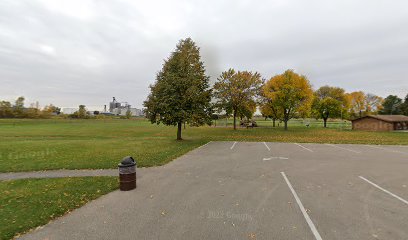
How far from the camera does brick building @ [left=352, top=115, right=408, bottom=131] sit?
4116 cm

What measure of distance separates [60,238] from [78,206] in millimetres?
1667

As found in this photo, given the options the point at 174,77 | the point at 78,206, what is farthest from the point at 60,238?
the point at 174,77

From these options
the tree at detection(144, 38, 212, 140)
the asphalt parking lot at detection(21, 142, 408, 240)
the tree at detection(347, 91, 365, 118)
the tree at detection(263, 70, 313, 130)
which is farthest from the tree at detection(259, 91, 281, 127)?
the tree at detection(347, 91, 365, 118)

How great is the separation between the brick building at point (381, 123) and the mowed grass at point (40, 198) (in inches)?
1973

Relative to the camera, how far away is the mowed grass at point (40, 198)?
500cm

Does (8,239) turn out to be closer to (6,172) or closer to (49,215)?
(49,215)

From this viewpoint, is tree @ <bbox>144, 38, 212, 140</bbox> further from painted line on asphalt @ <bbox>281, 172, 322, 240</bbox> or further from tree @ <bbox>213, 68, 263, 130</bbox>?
tree @ <bbox>213, 68, 263, 130</bbox>

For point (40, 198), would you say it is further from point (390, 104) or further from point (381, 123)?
point (390, 104)

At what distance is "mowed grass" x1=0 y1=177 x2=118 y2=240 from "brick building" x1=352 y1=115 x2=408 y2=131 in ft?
164

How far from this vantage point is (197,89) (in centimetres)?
2052

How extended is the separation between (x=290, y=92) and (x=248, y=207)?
3661 centimetres

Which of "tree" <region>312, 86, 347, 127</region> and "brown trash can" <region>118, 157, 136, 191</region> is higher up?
"tree" <region>312, 86, 347, 127</region>

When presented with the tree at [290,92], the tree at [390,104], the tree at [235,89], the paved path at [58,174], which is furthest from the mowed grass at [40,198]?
the tree at [390,104]

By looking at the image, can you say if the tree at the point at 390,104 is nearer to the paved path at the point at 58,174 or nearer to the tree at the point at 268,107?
the tree at the point at 268,107
